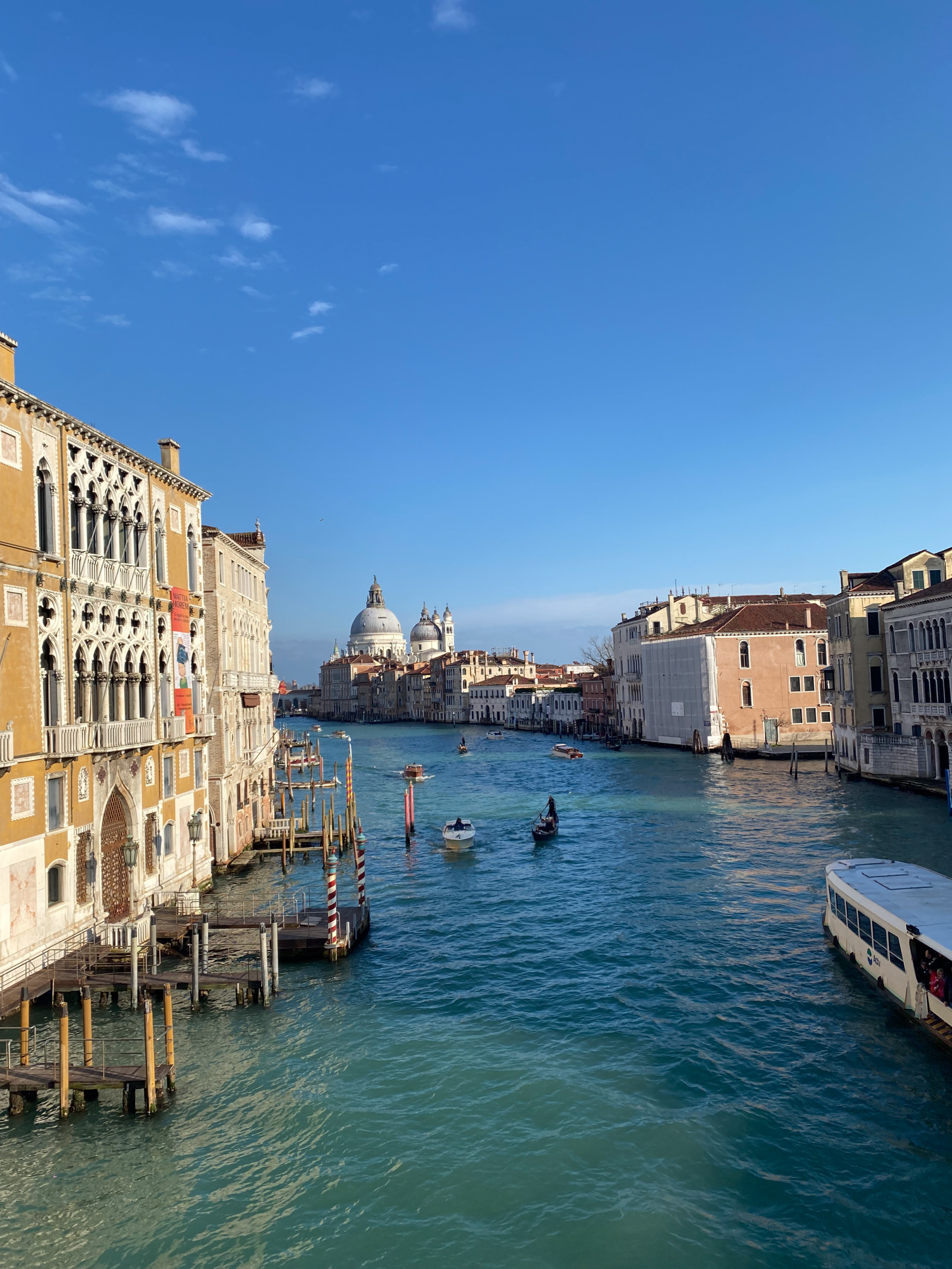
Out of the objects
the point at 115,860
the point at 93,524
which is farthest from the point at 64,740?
the point at 93,524

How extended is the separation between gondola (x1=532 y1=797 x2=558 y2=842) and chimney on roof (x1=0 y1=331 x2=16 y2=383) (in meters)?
22.7

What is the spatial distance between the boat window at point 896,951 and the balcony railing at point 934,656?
22.2 m

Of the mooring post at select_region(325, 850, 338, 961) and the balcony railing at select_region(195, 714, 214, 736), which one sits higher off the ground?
the balcony railing at select_region(195, 714, 214, 736)

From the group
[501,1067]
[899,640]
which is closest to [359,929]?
[501,1067]

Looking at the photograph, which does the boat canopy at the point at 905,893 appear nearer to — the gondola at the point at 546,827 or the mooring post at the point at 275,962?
the mooring post at the point at 275,962

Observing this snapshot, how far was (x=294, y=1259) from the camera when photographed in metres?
9.22

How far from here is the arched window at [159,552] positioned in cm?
2083

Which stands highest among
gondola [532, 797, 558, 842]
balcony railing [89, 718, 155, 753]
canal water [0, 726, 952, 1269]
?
balcony railing [89, 718, 155, 753]

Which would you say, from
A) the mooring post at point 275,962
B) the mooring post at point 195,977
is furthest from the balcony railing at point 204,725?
the mooring post at point 195,977

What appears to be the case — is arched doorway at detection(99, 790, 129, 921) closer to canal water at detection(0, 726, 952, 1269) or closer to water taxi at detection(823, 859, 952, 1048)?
canal water at detection(0, 726, 952, 1269)

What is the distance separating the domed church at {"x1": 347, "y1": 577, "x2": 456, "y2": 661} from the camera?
178 meters

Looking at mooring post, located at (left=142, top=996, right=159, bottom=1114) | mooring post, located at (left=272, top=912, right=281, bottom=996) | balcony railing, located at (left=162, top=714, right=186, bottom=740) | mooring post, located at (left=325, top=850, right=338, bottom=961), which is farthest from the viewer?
balcony railing, located at (left=162, top=714, right=186, bottom=740)

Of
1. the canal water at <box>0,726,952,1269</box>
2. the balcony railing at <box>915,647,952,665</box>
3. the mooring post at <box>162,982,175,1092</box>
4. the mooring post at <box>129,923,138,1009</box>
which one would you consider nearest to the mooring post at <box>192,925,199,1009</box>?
the canal water at <box>0,726,952,1269</box>

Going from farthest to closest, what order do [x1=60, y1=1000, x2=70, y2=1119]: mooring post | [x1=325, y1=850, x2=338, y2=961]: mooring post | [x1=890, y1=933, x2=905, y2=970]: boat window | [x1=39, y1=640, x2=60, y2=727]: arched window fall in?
[x1=325, y1=850, x2=338, y2=961]: mooring post
[x1=39, y1=640, x2=60, y2=727]: arched window
[x1=890, y1=933, x2=905, y2=970]: boat window
[x1=60, y1=1000, x2=70, y2=1119]: mooring post
